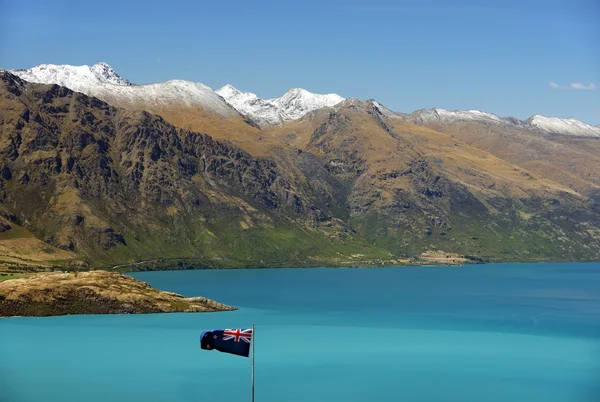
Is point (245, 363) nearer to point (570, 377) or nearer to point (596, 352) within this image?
point (570, 377)

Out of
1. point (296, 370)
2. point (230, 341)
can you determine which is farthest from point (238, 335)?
point (296, 370)

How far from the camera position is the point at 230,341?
84.5m

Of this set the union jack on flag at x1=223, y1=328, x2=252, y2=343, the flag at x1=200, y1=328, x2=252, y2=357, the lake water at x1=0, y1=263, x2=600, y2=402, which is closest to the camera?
the flag at x1=200, y1=328, x2=252, y2=357

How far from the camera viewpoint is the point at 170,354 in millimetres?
174000

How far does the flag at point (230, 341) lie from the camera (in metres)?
84.1

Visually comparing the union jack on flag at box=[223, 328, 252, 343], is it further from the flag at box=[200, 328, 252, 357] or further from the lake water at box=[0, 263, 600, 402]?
the lake water at box=[0, 263, 600, 402]

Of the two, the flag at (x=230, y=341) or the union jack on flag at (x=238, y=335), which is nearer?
the flag at (x=230, y=341)

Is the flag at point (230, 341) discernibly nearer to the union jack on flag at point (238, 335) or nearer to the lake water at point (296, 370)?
the union jack on flag at point (238, 335)

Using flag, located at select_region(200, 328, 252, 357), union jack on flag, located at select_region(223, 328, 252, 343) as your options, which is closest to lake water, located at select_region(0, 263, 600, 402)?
flag, located at select_region(200, 328, 252, 357)

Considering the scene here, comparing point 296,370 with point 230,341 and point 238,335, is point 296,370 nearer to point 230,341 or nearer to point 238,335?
point 238,335

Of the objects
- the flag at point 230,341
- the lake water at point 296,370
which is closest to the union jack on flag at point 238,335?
the flag at point 230,341

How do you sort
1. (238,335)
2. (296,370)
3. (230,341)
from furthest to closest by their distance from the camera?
1. (296,370)
2. (238,335)
3. (230,341)

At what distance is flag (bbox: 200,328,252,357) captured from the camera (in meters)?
84.1

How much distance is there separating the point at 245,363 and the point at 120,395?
35.4 m
